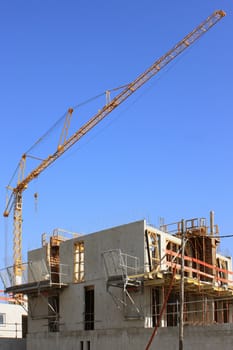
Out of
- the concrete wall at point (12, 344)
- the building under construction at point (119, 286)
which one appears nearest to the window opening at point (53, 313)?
the building under construction at point (119, 286)

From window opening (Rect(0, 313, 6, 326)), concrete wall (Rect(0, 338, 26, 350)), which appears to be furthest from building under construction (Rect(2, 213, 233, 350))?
window opening (Rect(0, 313, 6, 326))

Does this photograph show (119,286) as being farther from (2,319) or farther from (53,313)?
(2,319)

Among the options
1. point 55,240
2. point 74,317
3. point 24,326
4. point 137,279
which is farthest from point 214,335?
point 24,326

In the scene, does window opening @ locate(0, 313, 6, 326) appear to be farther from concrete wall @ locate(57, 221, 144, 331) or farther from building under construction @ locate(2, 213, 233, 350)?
concrete wall @ locate(57, 221, 144, 331)

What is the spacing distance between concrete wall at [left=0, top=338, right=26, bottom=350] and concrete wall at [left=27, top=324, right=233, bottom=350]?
10.1ft

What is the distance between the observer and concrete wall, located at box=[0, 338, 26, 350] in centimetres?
4269

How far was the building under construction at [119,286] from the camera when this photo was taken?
35.0 metres

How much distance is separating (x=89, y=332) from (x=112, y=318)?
163 cm

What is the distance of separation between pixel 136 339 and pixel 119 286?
3.15 meters

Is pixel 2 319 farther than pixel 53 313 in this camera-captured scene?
Yes

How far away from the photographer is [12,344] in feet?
142

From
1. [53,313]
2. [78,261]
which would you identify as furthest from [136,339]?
[53,313]

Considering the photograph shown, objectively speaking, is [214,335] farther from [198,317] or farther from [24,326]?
[24,326]

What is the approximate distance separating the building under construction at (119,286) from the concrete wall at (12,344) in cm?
239
